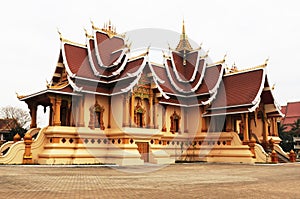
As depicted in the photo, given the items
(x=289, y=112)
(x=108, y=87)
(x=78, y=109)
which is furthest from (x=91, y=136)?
(x=289, y=112)

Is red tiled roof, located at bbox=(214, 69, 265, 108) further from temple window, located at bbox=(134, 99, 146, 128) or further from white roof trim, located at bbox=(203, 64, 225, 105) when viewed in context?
temple window, located at bbox=(134, 99, 146, 128)

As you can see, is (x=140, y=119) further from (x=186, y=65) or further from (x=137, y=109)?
(x=186, y=65)

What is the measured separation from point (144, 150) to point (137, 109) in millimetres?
2546

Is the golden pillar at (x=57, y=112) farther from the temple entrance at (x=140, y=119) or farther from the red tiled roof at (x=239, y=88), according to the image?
the red tiled roof at (x=239, y=88)

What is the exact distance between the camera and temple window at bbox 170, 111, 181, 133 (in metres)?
22.5

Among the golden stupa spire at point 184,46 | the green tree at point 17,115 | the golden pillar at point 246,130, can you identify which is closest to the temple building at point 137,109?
the golden pillar at point 246,130

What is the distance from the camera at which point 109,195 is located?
643cm

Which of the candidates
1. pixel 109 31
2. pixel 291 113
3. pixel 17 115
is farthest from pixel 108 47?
pixel 291 113

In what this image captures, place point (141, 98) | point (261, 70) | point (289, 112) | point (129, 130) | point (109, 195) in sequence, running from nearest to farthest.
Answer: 1. point (109, 195)
2. point (129, 130)
3. point (141, 98)
4. point (261, 70)
5. point (289, 112)

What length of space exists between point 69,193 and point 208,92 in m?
17.1

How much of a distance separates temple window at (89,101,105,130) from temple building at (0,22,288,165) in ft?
0.19

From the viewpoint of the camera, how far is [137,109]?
1975cm

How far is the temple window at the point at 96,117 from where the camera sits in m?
18.9

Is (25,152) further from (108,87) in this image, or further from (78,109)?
(108,87)
